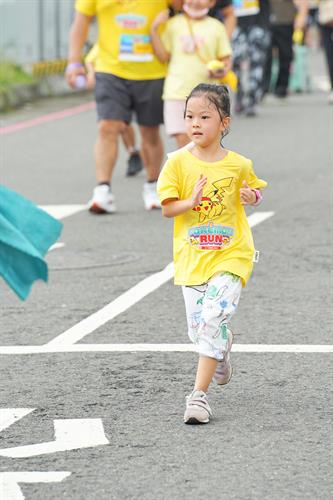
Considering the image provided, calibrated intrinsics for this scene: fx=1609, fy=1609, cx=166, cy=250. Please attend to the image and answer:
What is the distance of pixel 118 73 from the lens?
38.7 ft

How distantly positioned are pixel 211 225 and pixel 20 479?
134 centimetres

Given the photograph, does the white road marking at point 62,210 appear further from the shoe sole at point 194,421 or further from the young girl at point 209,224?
the shoe sole at point 194,421

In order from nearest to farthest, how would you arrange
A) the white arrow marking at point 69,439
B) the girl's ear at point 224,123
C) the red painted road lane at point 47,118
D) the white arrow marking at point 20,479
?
the white arrow marking at point 20,479 → the white arrow marking at point 69,439 → the girl's ear at point 224,123 → the red painted road lane at point 47,118

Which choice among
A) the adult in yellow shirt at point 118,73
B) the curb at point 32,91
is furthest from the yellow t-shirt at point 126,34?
the curb at point 32,91

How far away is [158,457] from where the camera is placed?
527 centimetres

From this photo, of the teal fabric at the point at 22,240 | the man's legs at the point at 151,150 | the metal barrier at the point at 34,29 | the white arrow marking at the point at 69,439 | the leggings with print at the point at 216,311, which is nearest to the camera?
the white arrow marking at the point at 69,439

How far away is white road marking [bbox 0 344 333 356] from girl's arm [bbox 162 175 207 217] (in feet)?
4.27

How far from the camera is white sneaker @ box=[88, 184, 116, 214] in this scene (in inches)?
457

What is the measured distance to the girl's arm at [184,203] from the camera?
5.76 m

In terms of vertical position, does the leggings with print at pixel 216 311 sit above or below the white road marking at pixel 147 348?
above

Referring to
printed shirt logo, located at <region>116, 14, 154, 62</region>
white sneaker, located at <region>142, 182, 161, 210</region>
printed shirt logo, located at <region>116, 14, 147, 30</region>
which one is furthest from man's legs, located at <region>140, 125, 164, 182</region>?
printed shirt logo, located at <region>116, 14, 147, 30</region>

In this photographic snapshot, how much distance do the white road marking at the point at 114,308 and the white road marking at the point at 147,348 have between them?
0.12m

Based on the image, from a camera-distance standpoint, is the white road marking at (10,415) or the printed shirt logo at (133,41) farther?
the printed shirt logo at (133,41)

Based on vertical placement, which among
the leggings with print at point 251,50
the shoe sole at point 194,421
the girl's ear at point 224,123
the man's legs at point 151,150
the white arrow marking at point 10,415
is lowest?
the leggings with print at point 251,50
